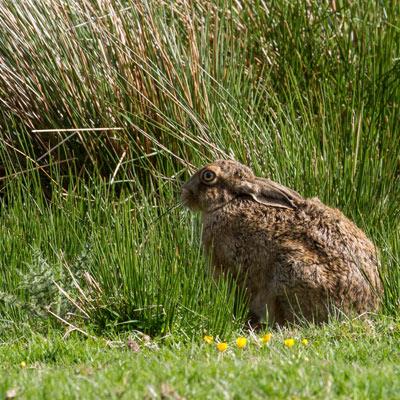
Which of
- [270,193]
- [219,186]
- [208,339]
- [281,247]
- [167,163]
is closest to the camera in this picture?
[208,339]

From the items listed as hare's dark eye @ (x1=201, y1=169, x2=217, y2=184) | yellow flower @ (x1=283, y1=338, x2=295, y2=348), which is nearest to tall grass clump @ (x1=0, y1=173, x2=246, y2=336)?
hare's dark eye @ (x1=201, y1=169, x2=217, y2=184)

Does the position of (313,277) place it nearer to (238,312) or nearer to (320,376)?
(238,312)

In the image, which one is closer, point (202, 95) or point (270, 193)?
point (270, 193)

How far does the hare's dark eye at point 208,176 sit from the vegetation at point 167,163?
35cm

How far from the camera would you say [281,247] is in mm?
6730

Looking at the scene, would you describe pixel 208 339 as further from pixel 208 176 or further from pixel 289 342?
pixel 208 176

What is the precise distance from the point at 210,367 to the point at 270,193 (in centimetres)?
251

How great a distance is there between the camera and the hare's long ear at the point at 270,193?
273 inches

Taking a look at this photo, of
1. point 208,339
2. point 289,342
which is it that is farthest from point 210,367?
point 208,339

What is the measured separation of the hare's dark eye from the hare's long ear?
21 cm

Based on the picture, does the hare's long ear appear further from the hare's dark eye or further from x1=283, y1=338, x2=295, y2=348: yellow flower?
x1=283, y1=338, x2=295, y2=348: yellow flower

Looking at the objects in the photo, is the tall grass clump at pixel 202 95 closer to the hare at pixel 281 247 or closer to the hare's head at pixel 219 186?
the hare's head at pixel 219 186

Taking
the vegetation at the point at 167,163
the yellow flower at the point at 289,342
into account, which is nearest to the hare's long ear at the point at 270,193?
the vegetation at the point at 167,163

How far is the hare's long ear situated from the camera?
693 cm
